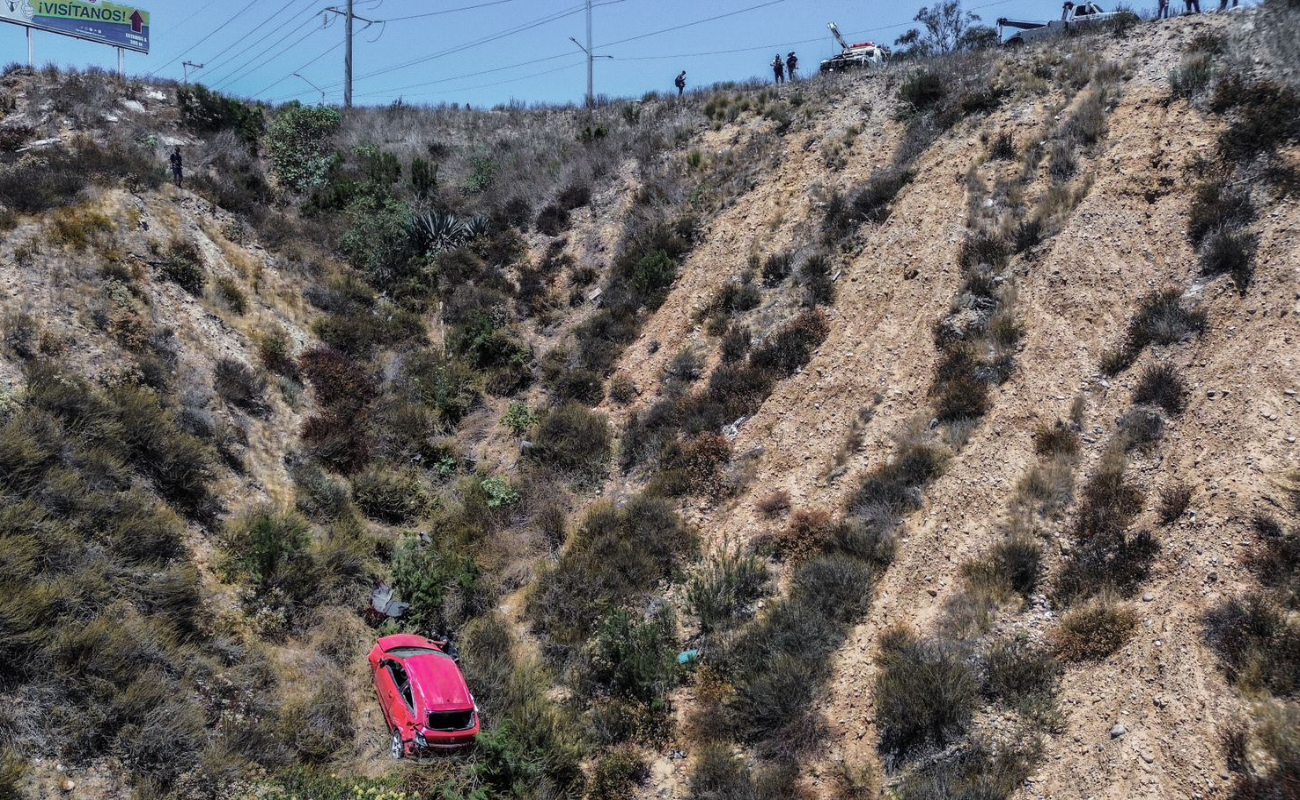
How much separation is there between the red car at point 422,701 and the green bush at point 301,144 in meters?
19.4

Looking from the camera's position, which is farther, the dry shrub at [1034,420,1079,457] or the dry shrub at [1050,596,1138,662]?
the dry shrub at [1034,420,1079,457]

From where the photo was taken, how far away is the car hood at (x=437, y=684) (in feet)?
31.8

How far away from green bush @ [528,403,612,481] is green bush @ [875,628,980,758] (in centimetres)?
776

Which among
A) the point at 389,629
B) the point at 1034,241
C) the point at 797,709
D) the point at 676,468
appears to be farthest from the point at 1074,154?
the point at 389,629

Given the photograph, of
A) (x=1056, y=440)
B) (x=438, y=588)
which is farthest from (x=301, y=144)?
(x=1056, y=440)

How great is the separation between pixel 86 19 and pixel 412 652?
31252 millimetres

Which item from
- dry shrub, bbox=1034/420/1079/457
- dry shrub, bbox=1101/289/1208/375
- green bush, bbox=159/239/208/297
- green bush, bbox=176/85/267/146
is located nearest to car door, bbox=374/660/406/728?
dry shrub, bbox=1034/420/1079/457

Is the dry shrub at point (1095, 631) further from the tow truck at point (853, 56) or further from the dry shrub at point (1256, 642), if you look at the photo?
the tow truck at point (853, 56)

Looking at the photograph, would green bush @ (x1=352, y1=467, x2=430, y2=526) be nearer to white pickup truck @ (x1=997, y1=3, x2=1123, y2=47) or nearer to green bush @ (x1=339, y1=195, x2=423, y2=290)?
green bush @ (x1=339, y1=195, x2=423, y2=290)

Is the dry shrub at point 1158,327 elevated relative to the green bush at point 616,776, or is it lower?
elevated

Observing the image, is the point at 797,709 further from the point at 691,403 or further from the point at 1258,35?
the point at 1258,35

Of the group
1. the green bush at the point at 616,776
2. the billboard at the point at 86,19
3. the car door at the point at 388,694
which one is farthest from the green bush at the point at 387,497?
the billboard at the point at 86,19

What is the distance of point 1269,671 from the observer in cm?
714

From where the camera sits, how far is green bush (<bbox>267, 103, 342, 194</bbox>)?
2453 cm
